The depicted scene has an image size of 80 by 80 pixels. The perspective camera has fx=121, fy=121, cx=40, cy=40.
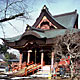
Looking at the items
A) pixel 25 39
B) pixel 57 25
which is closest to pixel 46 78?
pixel 25 39

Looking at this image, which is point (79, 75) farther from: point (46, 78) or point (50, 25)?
point (50, 25)

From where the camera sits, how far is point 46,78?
11.9 meters

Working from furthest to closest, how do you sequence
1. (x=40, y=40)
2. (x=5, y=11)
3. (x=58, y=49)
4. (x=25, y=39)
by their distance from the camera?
(x=25, y=39) < (x=40, y=40) < (x=58, y=49) < (x=5, y=11)

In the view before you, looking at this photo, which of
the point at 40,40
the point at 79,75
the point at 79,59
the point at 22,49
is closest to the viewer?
the point at 79,75

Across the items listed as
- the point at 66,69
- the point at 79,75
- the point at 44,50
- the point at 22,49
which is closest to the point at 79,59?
the point at 66,69

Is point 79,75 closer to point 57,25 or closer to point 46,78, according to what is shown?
point 46,78

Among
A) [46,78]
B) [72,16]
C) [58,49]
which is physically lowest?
[46,78]

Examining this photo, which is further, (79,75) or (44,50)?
(44,50)

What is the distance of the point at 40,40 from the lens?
1783cm

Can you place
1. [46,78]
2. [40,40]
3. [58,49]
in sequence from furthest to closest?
1. [40,40]
2. [58,49]
3. [46,78]

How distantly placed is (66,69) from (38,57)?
8.21 m

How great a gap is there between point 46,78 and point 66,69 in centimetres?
323

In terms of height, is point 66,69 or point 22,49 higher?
point 22,49

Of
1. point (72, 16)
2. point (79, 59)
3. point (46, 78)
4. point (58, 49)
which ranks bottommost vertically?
point (46, 78)
